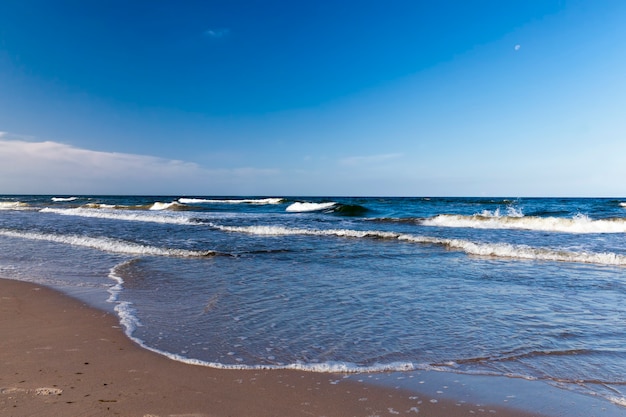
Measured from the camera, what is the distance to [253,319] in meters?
5.61

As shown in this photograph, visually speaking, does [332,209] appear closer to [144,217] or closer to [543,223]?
[144,217]

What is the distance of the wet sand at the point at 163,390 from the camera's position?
3.10 m

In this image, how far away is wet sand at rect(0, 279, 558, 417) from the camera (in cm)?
310

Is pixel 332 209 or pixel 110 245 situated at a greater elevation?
pixel 332 209

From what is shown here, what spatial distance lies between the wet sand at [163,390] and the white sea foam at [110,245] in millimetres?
7408

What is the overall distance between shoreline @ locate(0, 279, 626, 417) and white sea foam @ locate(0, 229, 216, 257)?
7.53 metres

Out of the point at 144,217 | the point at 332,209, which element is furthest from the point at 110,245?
the point at 332,209

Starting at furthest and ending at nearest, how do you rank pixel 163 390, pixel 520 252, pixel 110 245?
pixel 110 245 → pixel 520 252 → pixel 163 390

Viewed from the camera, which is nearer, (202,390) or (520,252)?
(202,390)

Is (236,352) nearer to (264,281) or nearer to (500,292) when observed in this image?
(264,281)

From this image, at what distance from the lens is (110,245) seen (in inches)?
527

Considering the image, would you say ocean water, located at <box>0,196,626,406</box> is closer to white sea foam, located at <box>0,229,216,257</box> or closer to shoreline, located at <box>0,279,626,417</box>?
white sea foam, located at <box>0,229,216,257</box>

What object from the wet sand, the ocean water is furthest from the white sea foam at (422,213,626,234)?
the wet sand

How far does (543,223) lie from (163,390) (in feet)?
74.6
